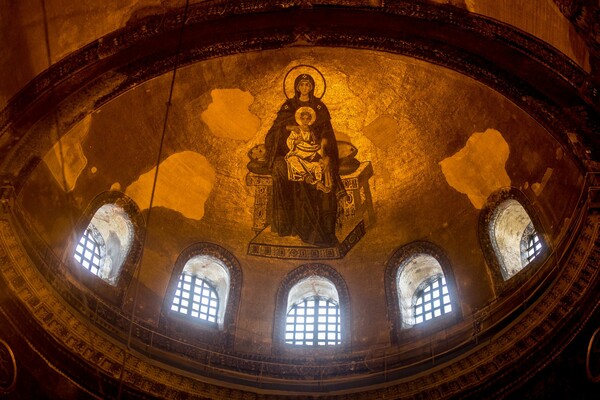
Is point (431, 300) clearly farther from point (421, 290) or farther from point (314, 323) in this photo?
point (314, 323)

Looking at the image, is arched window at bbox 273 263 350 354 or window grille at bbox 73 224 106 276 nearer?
window grille at bbox 73 224 106 276

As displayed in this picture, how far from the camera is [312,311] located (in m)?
20.2

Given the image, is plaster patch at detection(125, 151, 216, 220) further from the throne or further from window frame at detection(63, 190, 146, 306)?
the throne

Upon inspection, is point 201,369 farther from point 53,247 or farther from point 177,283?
point 53,247

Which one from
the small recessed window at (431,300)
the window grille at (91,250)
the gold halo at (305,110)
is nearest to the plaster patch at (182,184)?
the window grille at (91,250)

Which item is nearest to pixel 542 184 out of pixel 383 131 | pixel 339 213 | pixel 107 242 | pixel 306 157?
pixel 383 131

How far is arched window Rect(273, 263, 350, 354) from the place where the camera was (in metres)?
19.5

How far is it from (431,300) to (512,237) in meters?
1.93

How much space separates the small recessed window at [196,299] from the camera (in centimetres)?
1955

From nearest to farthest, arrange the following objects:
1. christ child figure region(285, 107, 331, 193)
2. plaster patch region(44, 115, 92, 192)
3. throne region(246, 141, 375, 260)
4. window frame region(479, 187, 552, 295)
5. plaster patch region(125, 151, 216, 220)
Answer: window frame region(479, 187, 552, 295) < plaster patch region(44, 115, 92, 192) < plaster patch region(125, 151, 216, 220) < throne region(246, 141, 375, 260) < christ child figure region(285, 107, 331, 193)

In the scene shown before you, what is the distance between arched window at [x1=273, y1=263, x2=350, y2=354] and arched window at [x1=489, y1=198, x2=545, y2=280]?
10.2 feet

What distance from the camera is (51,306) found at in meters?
16.7

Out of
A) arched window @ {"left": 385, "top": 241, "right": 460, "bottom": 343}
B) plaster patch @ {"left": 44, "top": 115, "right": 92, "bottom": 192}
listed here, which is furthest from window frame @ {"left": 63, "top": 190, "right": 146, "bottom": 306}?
arched window @ {"left": 385, "top": 241, "right": 460, "bottom": 343}

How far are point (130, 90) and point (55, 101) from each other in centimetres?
159
